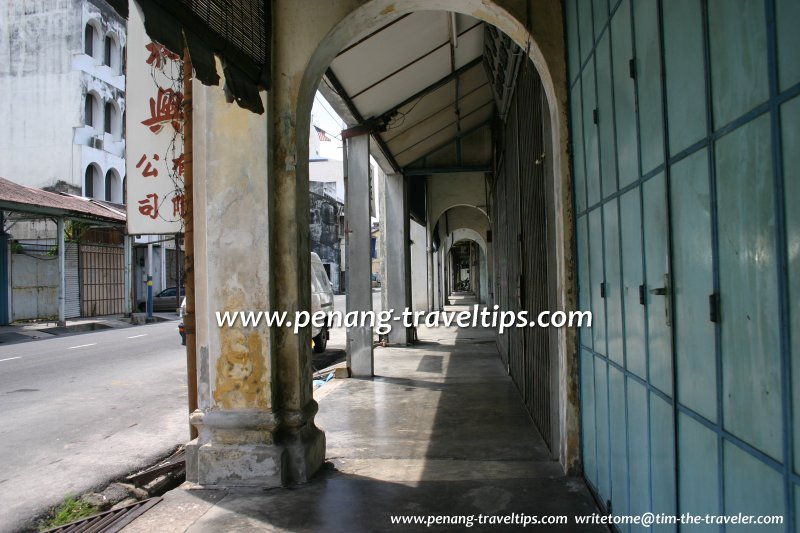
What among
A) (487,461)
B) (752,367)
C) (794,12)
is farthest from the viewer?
(487,461)

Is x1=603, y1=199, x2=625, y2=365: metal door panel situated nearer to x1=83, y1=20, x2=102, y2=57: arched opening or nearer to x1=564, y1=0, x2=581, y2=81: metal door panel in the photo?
x1=564, y1=0, x2=581, y2=81: metal door panel

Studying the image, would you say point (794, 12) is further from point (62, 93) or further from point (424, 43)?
point (62, 93)

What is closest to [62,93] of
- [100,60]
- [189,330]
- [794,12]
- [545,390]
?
[100,60]

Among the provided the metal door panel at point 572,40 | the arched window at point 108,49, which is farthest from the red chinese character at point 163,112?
the arched window at point 108,49

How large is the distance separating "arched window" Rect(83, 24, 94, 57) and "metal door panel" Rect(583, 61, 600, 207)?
25031mm

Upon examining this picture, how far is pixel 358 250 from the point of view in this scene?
829 centimetres

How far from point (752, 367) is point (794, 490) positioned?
0.31m

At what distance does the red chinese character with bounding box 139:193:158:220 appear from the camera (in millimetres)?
4219

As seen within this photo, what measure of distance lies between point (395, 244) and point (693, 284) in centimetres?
966

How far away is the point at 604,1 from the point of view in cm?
285

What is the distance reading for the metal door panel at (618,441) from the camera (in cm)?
270

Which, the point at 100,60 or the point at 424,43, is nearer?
the point at 424,43

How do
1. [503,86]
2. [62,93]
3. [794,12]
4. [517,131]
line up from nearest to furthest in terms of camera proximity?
[794,12], [517,131], [503,86], [62,93]

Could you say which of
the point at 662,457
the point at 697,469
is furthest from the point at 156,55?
the point at 697,469
